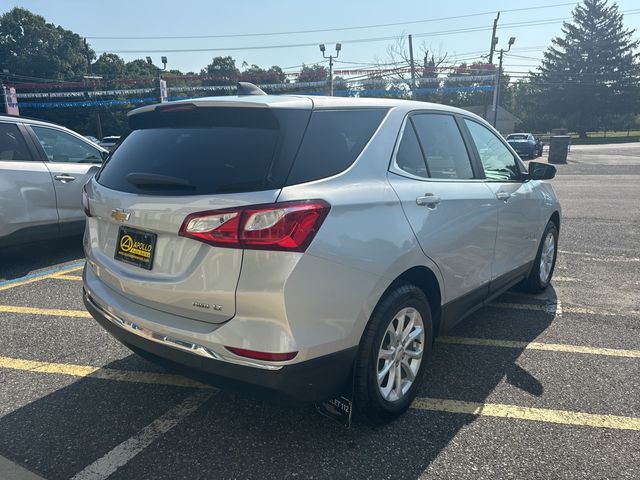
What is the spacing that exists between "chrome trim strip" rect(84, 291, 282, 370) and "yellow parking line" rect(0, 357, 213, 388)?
28.3 inches

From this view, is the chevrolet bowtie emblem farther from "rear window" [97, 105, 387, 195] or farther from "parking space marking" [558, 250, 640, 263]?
"parking space marking" [558, 250, 640, 263]

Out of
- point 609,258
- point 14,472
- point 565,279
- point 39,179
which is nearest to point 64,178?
point 39,179

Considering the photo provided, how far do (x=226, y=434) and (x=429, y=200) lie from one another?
1729 millimetres

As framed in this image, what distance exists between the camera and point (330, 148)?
7.93 feet

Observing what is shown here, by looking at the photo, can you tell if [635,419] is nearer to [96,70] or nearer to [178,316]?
[178,316]

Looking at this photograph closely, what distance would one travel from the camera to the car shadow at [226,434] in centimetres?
240

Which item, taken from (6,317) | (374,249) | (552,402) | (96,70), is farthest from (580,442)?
(96,70)

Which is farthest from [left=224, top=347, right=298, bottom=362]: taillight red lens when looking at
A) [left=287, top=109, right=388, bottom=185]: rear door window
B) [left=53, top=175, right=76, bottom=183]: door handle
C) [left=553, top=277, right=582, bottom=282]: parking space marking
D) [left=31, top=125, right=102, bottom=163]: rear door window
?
[left=31, top=125, right=102, bottom=163]: rear door window

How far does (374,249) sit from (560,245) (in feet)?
18.7

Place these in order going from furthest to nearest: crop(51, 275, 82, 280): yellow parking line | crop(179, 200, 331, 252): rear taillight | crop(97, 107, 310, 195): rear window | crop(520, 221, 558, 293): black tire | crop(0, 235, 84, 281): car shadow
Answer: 1. crop(0, 235, 84, 281): car shadow
2. crop(51, 275, 82, 280): yellow parking line
3. crop(520, 221, 558, 293): black tire
4. crop(97, 107, 310, 195): rear window
5. crop(179, 200, 331, 252): rear taillight

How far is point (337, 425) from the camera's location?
273 cm

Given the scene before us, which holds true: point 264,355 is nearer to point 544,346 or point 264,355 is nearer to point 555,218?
point 544,346

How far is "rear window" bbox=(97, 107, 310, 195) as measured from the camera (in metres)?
2.21

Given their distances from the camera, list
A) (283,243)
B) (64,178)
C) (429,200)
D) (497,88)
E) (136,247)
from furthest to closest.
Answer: (497,88) → (64,178) → (429,200) → (136,247) → (283,243)
